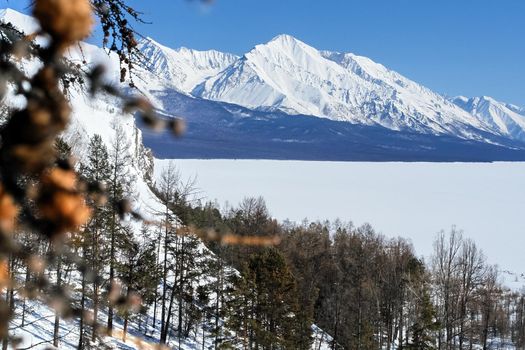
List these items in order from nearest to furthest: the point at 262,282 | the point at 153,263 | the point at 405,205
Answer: the point at 262,282
the point at 153,263
the point at 405,205

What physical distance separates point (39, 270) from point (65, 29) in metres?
0.38

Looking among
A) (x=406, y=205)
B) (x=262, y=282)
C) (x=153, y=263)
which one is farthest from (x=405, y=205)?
(x=153, y=263)

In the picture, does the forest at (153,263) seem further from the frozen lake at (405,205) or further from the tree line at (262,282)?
the frozen lake at (405,205)

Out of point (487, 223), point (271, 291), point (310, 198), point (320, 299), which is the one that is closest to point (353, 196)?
point (310, 198)

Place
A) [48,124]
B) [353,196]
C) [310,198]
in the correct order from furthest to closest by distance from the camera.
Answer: [353,196], [310,198], [48,124]

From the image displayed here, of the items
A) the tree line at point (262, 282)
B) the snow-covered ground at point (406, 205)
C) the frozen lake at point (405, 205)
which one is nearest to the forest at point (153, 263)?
the tree line at point (262, 282)

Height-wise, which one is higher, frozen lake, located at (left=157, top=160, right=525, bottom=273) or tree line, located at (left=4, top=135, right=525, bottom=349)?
frozen lake, located at (left=157, top=160, right=525, bottom=273)

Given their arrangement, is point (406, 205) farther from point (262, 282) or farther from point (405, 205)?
point (262, 282)

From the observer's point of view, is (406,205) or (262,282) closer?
(262,282)

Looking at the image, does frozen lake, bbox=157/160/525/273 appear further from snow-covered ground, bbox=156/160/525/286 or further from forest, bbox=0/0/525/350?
forest, bbox=0/0/525/350

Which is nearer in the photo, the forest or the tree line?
the forest

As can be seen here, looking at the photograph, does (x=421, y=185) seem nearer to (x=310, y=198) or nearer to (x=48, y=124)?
(x=310, y=198)

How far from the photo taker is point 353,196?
165125 millimetres

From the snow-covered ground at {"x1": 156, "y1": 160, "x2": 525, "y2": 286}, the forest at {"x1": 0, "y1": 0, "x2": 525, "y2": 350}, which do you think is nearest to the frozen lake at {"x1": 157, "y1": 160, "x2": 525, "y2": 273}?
the snow-covered ground at {"x1": 156, "y1": 160, "x2": 525, "y2": 286}
